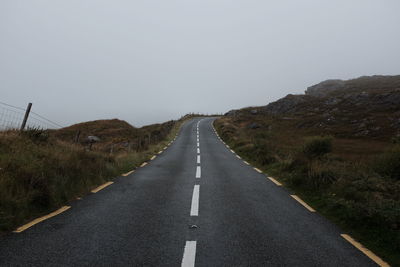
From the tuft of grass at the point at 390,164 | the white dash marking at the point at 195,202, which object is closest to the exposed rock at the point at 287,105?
the tuft of grass at the point at 390,164

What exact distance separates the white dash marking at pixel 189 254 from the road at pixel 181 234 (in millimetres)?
13

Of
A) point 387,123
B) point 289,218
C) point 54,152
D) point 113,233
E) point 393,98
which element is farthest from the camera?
point 393,98

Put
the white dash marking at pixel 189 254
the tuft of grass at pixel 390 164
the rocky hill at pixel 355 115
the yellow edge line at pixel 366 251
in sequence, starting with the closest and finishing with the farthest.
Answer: the white dash marking at pixel 189 254 < the yellow edge line at pixel 366 251 < the tuft of grass at pixel 390 164 < the rocky hill at pixel 355 115

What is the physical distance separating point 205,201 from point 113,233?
2.87 metres

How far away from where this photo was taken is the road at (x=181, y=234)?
12.5 feet

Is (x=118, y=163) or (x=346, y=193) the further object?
(x=118, y=163)

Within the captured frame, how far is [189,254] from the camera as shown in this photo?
3.97 meters

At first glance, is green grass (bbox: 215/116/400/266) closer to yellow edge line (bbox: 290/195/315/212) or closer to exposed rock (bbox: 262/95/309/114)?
yellow edge line (bbox: 290/195/315/212)

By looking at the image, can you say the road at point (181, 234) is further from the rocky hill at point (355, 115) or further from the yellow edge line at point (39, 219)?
the rocky hill at point (355, 115)

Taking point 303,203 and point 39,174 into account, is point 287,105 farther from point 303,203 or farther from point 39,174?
point 39,174

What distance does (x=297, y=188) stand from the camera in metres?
8.88

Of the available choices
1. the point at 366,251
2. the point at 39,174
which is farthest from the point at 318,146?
the point at 39,174

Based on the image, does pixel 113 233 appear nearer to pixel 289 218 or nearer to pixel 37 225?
pixel 37 225

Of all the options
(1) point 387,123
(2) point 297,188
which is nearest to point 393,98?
(1) point 387,123
